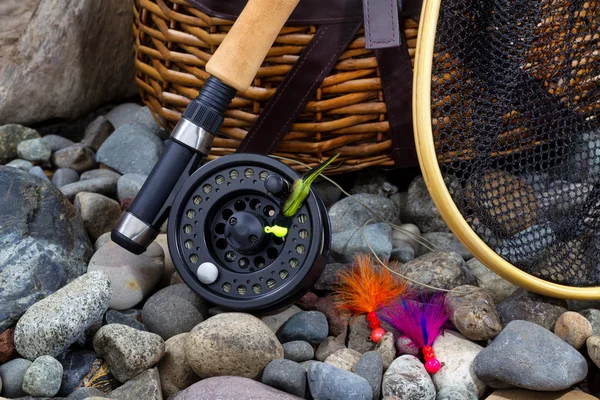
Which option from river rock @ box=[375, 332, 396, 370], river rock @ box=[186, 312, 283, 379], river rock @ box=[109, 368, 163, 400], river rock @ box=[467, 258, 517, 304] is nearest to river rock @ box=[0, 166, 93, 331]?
river rock @ box=[109, 368, 163, 400]

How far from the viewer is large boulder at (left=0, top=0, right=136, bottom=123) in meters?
2.56

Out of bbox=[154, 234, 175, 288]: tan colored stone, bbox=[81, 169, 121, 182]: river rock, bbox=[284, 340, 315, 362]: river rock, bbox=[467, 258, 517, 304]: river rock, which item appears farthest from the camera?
bbox=[81, 169, 121, 182]: river rock

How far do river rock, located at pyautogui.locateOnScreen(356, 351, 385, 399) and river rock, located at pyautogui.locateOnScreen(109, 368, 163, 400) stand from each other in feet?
1.37

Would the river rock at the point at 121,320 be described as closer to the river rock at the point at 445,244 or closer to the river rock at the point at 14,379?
the river rock at the point at 14,379

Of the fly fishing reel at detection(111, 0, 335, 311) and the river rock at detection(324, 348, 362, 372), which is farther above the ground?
the fly fishing reel at detection(111, 0, 335, 311)

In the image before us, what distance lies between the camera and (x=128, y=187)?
7.72 feet

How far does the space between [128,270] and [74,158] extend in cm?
75

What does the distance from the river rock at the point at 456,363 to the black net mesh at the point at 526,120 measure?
223 millimetres

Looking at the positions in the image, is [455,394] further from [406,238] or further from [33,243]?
[33,243]

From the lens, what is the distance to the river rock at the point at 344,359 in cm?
171

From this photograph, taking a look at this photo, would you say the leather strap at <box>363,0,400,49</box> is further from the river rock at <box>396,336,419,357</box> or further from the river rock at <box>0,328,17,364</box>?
Answer: the river rock at <box>0,328,17,364</box>

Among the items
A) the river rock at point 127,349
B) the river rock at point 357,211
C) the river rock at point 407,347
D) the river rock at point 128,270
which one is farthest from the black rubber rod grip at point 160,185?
the river rock at point 407,347

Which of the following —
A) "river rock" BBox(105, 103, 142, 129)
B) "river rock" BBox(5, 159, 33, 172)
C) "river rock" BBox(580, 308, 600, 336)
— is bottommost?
"river rock" BBox(5, 159, 33, 172)

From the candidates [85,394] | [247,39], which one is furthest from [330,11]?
[85,394]
